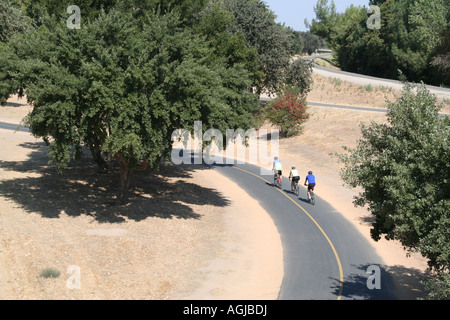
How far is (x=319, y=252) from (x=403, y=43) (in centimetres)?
5598

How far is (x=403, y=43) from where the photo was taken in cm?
6456

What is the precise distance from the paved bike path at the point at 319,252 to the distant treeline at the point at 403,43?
4063cm

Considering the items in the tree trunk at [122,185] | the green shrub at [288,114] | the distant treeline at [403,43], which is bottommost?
the tree trunk at [122,185]

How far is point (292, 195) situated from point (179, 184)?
6.56m

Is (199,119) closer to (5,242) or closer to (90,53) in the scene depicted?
(90,53)

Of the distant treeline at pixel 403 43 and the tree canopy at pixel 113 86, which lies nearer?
the tree canopy at pixel 113 86

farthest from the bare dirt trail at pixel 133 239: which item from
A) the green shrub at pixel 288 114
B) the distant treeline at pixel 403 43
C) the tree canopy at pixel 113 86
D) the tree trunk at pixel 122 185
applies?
the distant treeline at pixel 403 43

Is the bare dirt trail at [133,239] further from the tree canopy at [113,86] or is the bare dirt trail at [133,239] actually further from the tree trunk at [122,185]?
the tree canopy at [113,86]

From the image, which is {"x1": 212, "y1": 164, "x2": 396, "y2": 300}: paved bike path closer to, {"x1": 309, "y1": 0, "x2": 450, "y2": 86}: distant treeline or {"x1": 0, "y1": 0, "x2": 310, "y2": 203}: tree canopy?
{"x1": 0, "y1": 0, "x2": 310, "y2": 203}: tree canopy

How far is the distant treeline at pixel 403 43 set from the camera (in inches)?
2188

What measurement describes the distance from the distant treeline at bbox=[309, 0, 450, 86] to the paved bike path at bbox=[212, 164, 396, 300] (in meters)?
40.6

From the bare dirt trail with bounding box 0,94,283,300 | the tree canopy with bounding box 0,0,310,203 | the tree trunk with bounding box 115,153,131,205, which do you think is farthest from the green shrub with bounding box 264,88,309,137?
the tree trunk with bounding box 115,153,131,205

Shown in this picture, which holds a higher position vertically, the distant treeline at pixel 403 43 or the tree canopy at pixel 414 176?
the distant treeline at pixel 403 43
